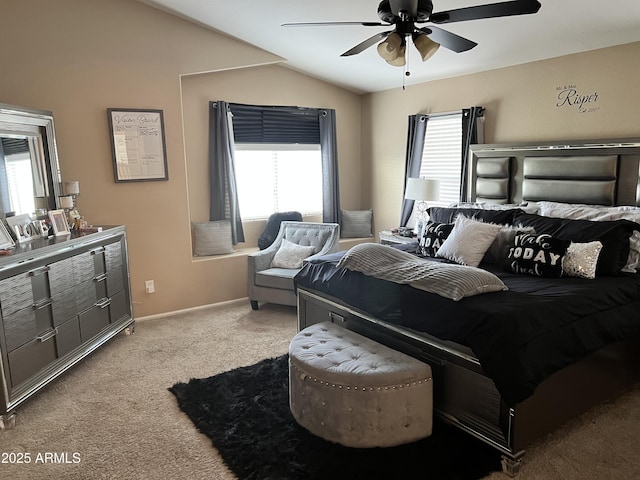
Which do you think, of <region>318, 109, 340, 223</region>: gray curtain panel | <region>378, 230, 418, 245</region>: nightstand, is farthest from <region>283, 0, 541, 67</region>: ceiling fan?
<region>318, 109, 340, 223</region>: gray curtain panel

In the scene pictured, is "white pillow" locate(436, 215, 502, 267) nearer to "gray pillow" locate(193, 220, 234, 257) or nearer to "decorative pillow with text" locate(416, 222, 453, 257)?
"decorative pillow with text" locate(416, 222, 453, 257)

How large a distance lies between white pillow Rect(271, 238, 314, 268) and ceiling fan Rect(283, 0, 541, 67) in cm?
247

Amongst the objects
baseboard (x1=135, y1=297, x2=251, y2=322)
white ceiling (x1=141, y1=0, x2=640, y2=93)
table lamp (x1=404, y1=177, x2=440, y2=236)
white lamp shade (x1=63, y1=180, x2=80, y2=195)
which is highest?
white ceiling (x1=141, y1=0, x2=640, y2=93)

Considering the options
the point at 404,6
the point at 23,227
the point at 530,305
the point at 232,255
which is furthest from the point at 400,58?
the point at 232,255

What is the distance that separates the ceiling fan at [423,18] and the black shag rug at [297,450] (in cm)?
217

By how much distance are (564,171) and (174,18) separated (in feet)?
12.4

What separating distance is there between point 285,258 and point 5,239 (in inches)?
101

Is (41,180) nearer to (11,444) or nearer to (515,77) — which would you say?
(11,444)

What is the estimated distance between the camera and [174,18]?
176 inches

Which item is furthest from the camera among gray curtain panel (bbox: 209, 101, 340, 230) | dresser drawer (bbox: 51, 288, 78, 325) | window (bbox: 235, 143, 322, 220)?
window (bbox: 235, 143, 322, 220)

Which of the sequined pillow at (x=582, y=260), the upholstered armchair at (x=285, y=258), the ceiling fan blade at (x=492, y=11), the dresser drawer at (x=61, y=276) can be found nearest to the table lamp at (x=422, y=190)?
the upholstered armchair at (x=285, y=258)

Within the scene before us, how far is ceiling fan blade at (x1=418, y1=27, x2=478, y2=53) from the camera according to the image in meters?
2.71

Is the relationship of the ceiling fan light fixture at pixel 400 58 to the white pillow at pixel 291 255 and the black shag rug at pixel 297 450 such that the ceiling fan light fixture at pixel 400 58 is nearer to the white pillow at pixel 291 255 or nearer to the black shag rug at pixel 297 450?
the black shag rug at pixel 297 450

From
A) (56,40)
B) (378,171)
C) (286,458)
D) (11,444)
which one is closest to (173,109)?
(56,40)
